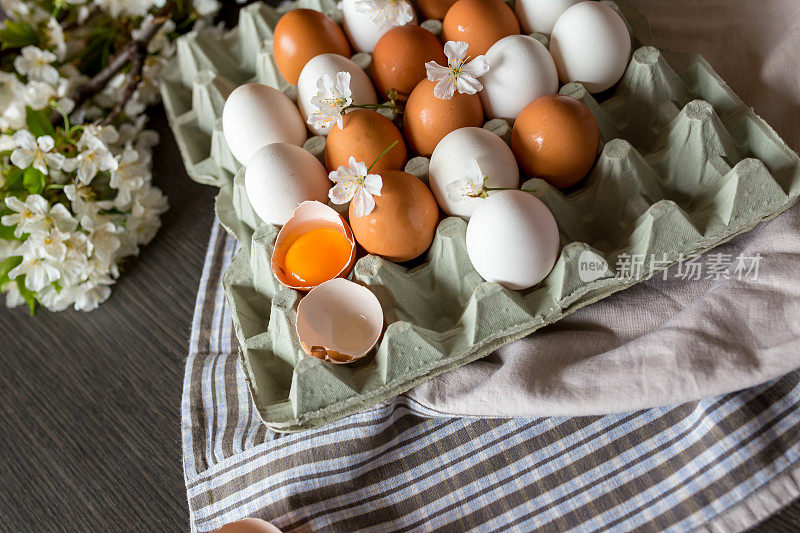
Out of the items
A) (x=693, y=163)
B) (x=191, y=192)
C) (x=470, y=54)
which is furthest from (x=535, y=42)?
(x=191, y=192)

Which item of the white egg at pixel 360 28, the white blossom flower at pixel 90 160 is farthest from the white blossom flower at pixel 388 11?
the white blossom flower at pixel 90 160

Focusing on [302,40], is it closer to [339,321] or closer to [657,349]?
[339,321]

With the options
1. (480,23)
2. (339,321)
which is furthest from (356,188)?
(480,23)

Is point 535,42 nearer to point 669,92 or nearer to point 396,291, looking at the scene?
point 669,92

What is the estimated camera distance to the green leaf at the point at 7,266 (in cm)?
73

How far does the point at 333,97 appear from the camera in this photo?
0.62 metres

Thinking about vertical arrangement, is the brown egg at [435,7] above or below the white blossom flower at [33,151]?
below

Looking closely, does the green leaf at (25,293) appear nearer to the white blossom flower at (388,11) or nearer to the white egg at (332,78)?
the white egg at (332,78)

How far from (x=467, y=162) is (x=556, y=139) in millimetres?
86

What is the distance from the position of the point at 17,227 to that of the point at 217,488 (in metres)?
0.35

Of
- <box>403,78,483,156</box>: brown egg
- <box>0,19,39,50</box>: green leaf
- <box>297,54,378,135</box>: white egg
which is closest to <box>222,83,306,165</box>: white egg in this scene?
<box>297,54,378,135</box>: white egg

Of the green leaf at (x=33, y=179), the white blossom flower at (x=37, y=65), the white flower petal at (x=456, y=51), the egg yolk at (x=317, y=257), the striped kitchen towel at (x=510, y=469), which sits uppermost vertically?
the white blossom flower at (x=37, y=65)

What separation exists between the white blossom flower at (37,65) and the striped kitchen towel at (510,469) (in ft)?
1.57

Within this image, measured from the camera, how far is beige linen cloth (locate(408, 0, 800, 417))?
1.77 feet
